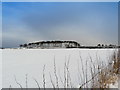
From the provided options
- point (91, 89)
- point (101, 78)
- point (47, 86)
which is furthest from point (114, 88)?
point (47, 86)

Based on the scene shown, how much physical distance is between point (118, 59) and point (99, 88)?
13.3 ft

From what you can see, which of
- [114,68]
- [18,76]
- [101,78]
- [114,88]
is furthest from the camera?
[114,68]

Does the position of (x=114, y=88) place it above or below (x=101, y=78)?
below

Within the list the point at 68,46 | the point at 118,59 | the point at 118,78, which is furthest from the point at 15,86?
the point at 68,46

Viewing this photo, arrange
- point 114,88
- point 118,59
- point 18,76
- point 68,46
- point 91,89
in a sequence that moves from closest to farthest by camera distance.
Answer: point 91,89 → point 114,88 → point 18,76 → point 118,59 → point 68,46

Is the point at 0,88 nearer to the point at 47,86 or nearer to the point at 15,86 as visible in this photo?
the point at 15,86

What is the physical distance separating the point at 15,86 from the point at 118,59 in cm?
420

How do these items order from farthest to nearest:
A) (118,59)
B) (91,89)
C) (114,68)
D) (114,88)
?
(118,59) < (114,68) < (114,88) < (91,89)

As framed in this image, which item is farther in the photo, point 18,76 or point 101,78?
point 18,76

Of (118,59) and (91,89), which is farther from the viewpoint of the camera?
(118,59)

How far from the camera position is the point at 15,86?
16.5 feet

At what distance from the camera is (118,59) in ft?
25.5

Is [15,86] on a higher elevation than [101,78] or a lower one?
lower

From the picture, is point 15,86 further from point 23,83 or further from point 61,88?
point 61,88
